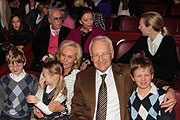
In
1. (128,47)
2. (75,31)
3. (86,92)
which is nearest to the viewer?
(86,92)

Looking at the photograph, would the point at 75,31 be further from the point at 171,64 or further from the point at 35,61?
the point at 171,64

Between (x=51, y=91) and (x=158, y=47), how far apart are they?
139 cm

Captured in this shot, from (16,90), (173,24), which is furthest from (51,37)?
(173,24)

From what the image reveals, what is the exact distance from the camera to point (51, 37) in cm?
376

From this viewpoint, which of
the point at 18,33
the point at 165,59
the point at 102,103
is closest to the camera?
the point at 102,103

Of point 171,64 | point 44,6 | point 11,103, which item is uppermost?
point 44,6

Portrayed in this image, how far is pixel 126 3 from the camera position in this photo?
19.7 feet

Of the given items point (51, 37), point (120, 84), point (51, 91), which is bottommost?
point (51, 91)

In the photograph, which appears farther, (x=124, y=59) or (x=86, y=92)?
(x=124, y=59)

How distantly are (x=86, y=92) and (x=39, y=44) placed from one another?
1708 millimetres

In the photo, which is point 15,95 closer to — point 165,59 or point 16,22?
point 165,59

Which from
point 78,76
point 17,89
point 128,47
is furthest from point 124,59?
point 17,89

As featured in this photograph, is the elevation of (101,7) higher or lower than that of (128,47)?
higher

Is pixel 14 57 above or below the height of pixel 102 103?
above
